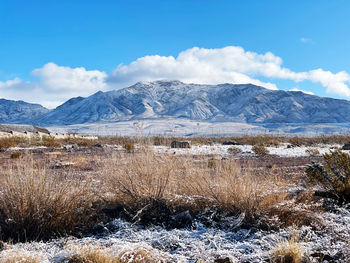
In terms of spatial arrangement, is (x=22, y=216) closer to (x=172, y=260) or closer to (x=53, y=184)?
(x=53, y=184)

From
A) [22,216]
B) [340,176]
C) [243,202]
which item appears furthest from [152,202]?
[340,176]

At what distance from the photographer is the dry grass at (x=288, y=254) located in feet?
10.9

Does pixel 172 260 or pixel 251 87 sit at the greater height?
pixel 251 87

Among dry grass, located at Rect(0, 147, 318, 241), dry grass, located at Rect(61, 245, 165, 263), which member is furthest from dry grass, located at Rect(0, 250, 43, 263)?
dry grass, located at Rect(0, 147, 318, 241)

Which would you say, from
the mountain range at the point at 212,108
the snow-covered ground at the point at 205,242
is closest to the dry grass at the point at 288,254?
the snow-covered ground at the point at 205,242

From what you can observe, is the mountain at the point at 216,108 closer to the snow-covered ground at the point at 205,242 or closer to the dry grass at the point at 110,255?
the snow-covered ground at the point at 205,242

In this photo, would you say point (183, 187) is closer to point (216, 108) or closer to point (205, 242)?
point (205, 242)

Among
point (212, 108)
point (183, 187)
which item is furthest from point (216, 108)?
point (183, 187)

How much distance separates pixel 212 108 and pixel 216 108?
2.78m

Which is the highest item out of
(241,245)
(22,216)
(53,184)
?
(53,184)

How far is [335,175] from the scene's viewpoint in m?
6.02

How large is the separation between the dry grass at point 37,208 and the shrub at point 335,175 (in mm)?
4362

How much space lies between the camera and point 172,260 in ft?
11.5

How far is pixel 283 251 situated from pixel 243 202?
50.5 inches
